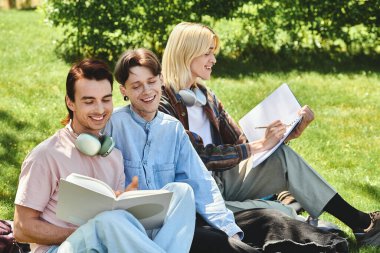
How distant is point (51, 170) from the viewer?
11.5 feet

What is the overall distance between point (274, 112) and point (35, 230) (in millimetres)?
1887

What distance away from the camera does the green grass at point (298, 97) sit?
19.5 feet

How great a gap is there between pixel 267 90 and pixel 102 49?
6.97 ft

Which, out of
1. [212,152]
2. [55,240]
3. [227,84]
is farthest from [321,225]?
[227,84]

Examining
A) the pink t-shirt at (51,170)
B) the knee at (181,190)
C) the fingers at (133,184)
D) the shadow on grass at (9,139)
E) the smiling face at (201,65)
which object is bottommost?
the shadow on grass at (9,139)

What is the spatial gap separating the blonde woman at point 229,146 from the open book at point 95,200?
3.70 ft

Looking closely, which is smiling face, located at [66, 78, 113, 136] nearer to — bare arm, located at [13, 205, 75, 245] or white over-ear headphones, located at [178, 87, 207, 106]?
bare arm, located at [13, 205, 75, 245]

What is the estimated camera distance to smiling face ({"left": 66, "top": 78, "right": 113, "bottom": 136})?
3.64 metres

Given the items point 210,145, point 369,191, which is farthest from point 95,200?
point 369,191

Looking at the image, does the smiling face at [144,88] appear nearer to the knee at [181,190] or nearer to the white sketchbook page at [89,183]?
the knee at [181,190]

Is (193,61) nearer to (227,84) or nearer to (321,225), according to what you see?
(321,225)

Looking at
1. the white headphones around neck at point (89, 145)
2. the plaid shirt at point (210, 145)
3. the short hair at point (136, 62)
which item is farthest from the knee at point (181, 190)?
the plaid shirt at point (210, 145)

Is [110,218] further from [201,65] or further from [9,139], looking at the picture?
[9,139]

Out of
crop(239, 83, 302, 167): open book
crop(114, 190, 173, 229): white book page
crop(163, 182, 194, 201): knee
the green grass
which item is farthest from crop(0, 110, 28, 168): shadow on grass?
crop(114, 190, 173, 229): white book page
